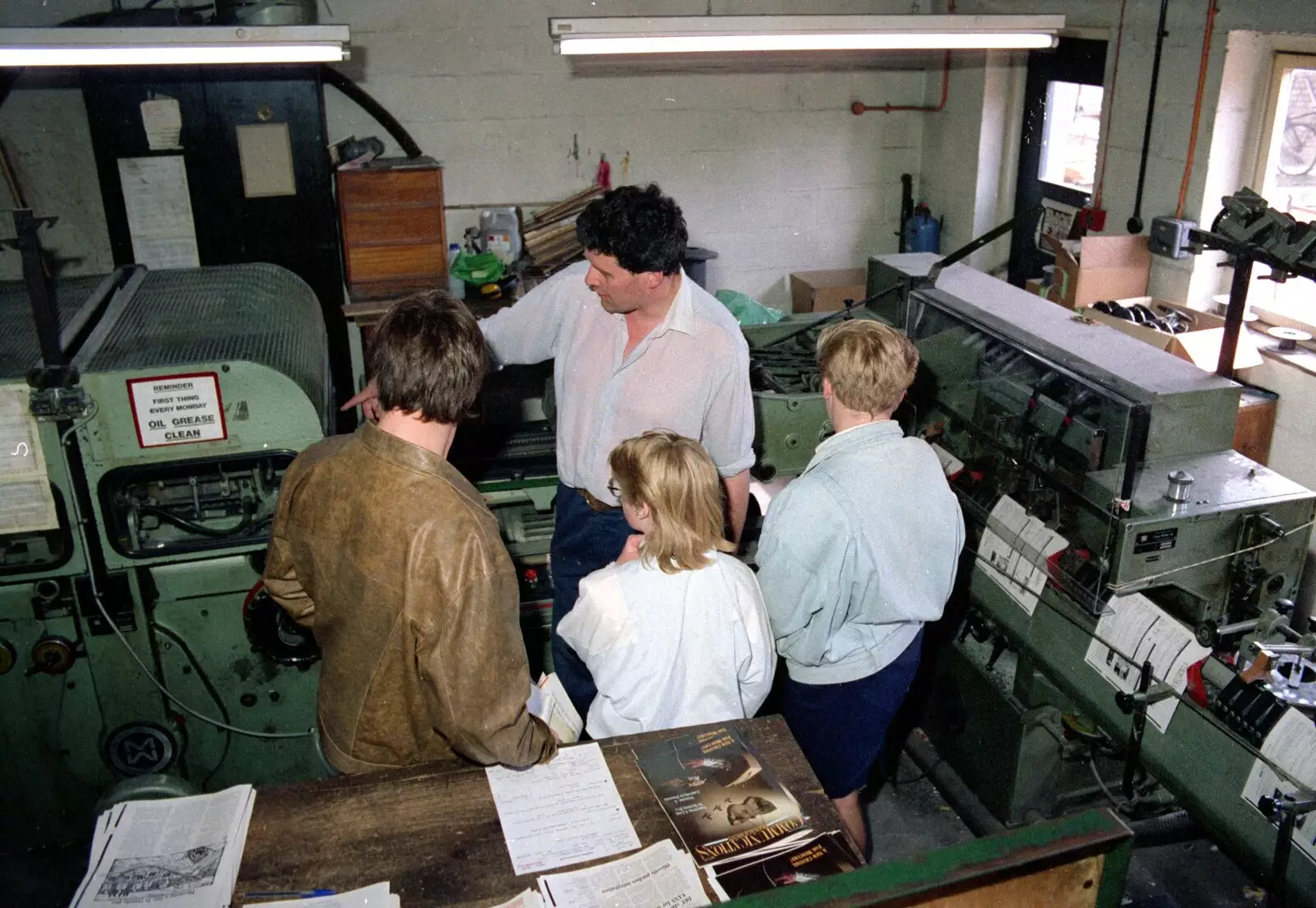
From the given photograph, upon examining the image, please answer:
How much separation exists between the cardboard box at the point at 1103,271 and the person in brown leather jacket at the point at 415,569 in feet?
9.51

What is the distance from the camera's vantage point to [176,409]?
8.23 ft

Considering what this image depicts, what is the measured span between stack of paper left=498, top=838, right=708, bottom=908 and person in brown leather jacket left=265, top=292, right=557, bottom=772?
0.27 metres

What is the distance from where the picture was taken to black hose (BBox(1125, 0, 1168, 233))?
3.96 m

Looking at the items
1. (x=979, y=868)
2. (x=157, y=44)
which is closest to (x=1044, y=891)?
(x=979, y=868)

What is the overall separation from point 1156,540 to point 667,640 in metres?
1.12

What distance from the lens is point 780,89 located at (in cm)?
547

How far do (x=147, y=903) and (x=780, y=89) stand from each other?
4.95 m

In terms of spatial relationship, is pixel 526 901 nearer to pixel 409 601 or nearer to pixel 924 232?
pixel 409 601

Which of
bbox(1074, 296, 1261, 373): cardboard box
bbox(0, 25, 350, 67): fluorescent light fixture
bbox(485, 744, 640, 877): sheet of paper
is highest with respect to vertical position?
bbox(0, 25, 350, 67): fluorescent light fixture

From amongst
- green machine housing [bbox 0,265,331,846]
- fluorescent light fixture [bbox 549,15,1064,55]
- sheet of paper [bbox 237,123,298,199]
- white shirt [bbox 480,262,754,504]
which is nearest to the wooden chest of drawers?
sheet of paper [bbox 237,123,298,199]

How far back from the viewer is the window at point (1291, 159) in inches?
146

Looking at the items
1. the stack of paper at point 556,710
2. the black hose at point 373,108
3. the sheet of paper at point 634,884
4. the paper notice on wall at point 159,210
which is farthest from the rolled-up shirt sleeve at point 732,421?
the paper notice on wall at point 159,210

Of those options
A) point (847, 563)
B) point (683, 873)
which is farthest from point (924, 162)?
point (683, 873)

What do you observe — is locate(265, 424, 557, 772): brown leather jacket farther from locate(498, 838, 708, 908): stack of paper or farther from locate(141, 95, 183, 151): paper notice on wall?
locate(141, 95, 183, 151): paper notice on wall
